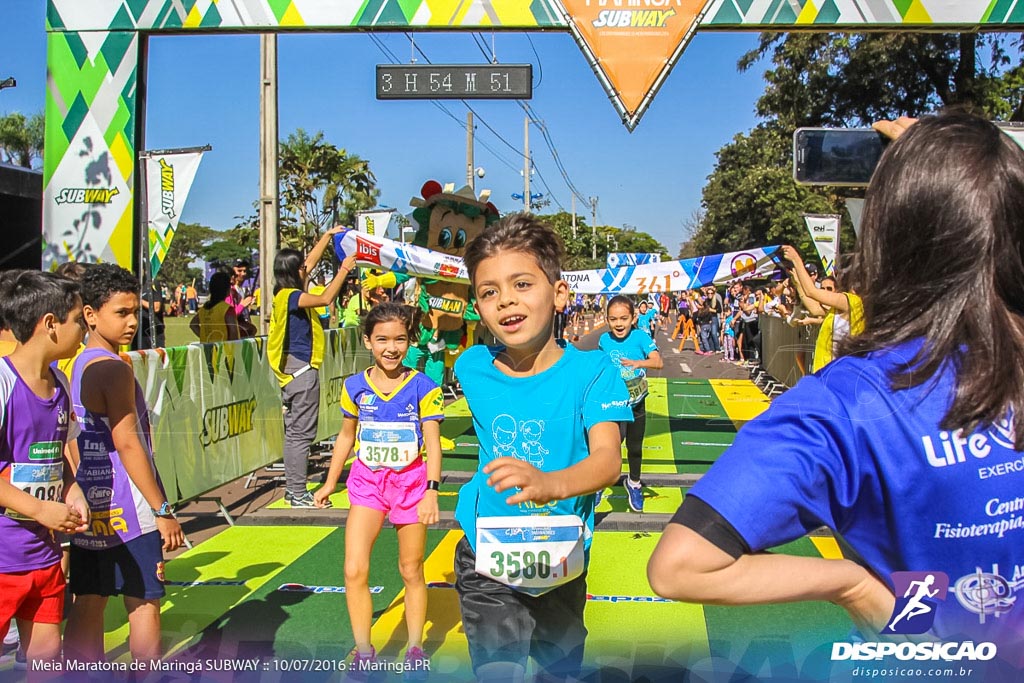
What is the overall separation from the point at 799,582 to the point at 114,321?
2.93m

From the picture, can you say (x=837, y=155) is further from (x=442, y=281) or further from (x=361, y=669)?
Answer: (x=442, y=281)

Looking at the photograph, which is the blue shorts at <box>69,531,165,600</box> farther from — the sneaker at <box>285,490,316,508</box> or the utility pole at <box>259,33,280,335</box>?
the sneaker at <box>285,490,316,508</box>

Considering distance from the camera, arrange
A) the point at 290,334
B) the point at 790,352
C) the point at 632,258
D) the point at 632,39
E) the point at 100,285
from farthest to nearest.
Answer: the point at 790,352, the point at 290,334, the point at 632,258, the point at 632,39, the point at 100,285

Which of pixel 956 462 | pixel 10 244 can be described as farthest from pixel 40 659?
pixel 10 244

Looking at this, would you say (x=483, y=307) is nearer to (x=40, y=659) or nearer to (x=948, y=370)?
(x=948, y=370)

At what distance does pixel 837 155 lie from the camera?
204 centimetres

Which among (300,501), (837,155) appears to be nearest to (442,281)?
(300,501)

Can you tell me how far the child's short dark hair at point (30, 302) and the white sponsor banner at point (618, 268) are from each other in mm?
2648

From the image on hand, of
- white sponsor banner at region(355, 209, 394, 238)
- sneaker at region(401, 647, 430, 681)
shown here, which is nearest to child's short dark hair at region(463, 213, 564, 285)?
sneaker at region(401, 647, 430, 681)

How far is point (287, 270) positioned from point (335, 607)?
283 cm

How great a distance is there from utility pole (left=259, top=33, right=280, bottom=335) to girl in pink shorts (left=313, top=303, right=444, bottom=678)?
1110 millimetres

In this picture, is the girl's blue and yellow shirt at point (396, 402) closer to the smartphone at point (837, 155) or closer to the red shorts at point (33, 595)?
the red shorts at point (33, 595)

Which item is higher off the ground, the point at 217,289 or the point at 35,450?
the point at 217,289

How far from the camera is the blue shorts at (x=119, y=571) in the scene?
322 centimetres
